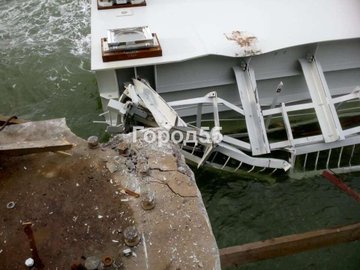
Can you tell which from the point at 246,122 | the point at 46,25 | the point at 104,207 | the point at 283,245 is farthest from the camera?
the point at 46,25

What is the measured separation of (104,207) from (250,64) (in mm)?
3826

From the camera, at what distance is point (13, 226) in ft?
10.0

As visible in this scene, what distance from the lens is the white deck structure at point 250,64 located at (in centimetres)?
546

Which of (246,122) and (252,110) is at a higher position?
(252,110)

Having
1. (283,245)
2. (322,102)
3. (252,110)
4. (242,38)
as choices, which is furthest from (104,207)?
(322,102)

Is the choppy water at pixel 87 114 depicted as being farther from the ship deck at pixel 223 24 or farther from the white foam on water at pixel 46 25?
the ship deck at pixel 223 24

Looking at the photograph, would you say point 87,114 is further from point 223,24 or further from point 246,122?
point 246,122

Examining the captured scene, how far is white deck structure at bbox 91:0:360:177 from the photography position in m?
5.46

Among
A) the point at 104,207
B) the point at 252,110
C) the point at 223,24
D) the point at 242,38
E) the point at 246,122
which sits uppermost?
the point at 223,24

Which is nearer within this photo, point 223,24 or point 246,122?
point 246,122

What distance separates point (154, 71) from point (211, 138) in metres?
1.49

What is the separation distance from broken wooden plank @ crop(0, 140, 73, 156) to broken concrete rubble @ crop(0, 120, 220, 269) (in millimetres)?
157

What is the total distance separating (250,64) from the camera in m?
6.05

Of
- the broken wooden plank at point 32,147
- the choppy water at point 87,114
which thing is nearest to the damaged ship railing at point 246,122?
the choppy water at point 87,114
